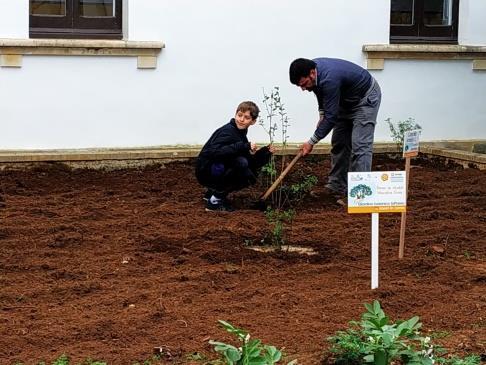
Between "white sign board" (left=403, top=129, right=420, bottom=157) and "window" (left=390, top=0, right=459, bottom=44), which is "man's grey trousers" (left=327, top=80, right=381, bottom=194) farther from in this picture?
"window" (left=390, top=0, right=459, bottom=44)

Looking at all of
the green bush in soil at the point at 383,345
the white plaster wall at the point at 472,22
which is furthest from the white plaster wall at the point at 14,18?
the green bush in soil at the point at 383,345

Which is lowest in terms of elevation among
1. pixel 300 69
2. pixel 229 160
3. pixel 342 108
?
pixel 229 160

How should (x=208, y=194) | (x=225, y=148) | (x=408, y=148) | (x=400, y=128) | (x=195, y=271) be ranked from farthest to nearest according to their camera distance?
1. (x=400, y=128)
2. (x=208, y=194)
3. (x=225, y=148)
4. (x=408, y=148)
5. (x=195, y=271)

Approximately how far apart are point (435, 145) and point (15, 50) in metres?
5.07

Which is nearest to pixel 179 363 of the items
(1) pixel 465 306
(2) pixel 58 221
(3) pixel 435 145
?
(1) pixel 465 306

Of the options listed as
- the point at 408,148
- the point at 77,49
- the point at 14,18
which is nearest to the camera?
the point at 408,148

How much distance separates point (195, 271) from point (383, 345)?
237cm

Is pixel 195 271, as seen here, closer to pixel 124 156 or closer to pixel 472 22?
pixel 124 156

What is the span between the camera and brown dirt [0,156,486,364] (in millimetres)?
5352

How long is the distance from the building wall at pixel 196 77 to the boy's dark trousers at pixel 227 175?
228cm

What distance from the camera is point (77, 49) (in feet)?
34.5

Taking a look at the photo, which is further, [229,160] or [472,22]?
[472,22]

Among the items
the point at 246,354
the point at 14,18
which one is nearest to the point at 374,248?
the point at 246,354

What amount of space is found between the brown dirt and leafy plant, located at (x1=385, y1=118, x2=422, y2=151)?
1.64 metres
